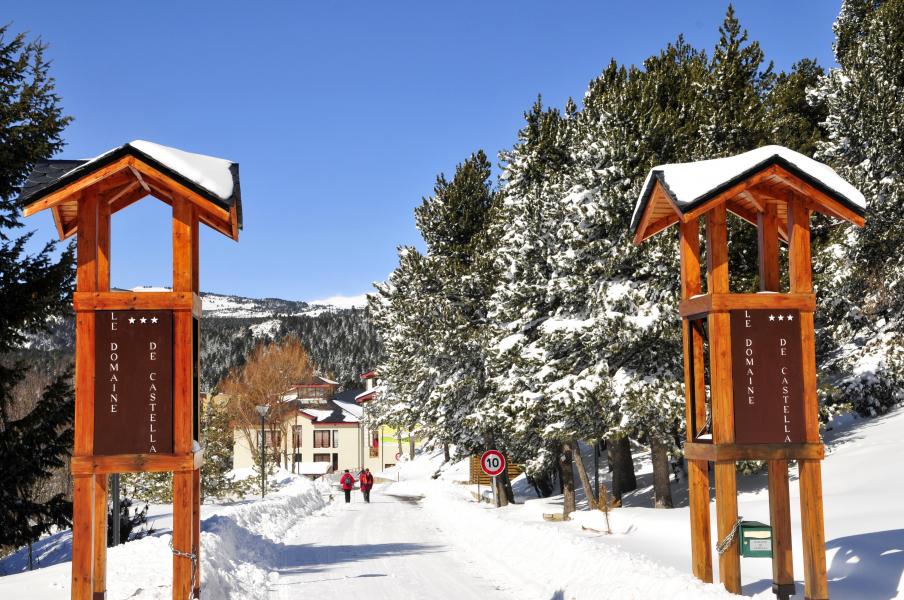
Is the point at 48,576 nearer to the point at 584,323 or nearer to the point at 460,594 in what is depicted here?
the point at 460,594

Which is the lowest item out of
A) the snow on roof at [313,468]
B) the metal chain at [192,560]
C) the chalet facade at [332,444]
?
the snow on roof at [313,468]

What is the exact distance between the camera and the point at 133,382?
10023mm

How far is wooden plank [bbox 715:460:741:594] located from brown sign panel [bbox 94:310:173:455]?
6698mm

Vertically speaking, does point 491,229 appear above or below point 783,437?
above

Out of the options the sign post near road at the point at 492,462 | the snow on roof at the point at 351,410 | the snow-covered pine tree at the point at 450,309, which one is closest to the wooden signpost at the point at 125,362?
the sign post near road at the point at 492,462

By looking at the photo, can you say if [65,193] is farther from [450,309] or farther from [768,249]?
[450,309]

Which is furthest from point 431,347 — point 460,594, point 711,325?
point 711,325

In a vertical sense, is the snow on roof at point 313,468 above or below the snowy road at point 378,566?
below

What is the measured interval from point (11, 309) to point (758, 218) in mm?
15071

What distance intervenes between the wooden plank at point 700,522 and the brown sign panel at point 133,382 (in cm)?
663

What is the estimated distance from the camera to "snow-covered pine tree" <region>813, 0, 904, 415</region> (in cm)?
2691

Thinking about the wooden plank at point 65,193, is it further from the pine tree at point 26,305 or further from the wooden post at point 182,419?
the pine tree at point 26,305

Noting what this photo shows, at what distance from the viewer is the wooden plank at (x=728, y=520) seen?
1054 centimetres

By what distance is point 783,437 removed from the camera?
10344 millimetres
